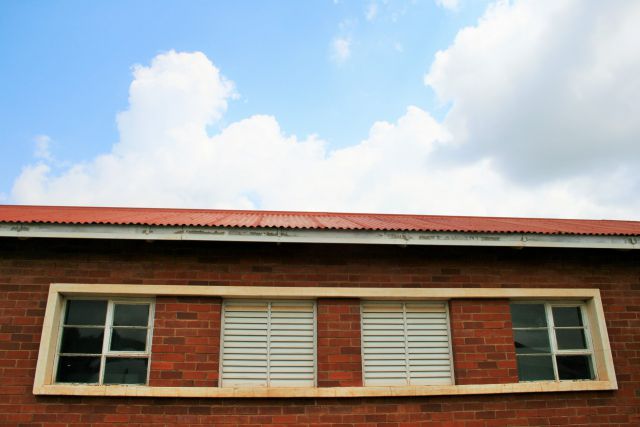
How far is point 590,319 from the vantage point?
694cm

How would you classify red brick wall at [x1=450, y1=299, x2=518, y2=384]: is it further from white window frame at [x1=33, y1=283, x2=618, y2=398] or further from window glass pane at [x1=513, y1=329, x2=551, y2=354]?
window glass pane at [x1=513, y1=329, x2=551, y2=354]

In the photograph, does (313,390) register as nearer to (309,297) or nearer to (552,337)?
(309,297)

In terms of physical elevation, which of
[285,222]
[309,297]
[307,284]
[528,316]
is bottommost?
[528,316]

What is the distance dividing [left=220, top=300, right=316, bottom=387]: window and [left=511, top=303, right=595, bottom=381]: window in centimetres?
294

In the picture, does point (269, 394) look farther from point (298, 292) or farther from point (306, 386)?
point (298, 292)

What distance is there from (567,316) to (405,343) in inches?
96.9

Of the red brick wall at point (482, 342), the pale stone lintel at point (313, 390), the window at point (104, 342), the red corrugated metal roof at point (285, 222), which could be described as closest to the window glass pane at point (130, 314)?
the window at point (104, 342)

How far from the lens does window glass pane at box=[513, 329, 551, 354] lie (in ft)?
22.2

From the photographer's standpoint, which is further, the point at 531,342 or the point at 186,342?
the point at 531,342

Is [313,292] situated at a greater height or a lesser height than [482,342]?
greater

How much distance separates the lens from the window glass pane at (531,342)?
675 cm

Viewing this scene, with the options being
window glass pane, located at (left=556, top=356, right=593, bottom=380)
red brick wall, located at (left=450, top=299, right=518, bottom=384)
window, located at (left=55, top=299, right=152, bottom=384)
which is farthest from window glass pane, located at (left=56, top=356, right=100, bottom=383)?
window glass pane, located at (left=556, top=356, right=593, bottom=380)

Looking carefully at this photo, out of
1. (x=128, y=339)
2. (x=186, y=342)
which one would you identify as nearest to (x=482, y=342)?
(x=186, y=342)

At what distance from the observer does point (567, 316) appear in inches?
276
